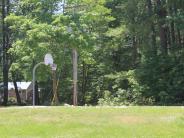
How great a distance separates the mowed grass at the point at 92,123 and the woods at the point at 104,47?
9.29 m

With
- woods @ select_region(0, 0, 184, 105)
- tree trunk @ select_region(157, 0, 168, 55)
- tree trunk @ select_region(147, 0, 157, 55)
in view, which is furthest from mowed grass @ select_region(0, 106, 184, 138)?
tree trunk @ select_region(157, 0, 168, 55)

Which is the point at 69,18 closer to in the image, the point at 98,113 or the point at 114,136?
the point at 98,113

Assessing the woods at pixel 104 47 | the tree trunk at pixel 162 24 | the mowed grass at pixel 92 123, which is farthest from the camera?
the tree trunk at pixel 162 24

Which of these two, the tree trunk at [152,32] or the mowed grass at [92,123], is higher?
the tree trunk at [152,32]

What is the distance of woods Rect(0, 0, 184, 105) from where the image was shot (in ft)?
102

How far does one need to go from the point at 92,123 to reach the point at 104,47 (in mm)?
28071

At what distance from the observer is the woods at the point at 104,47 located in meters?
31.0

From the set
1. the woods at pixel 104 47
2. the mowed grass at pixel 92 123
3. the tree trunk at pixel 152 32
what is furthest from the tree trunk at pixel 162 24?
the mowed grass at pixel 92 123

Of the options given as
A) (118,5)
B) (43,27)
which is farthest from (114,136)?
(118,5)

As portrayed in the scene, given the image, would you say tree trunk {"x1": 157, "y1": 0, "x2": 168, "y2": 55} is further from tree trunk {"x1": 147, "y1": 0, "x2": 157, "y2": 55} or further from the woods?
tree trunk {"x1": 147, "y1": 0, "x2": 157, "y2": 55}

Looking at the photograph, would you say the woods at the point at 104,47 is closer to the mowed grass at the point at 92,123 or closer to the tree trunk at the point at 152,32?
the tree trunk at the point at 152,32

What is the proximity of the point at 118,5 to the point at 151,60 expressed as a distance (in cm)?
770

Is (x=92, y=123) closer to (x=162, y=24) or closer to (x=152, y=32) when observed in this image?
(x=162, y=24)

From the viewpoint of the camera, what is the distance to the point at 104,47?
42.8 meters
